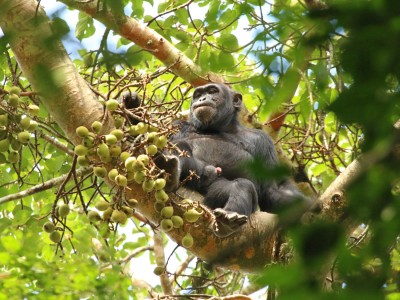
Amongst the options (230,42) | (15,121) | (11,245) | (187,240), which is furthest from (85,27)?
(11,245)

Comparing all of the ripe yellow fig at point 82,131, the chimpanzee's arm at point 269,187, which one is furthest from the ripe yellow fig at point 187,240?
the chimpanzee's arm at point 269,187

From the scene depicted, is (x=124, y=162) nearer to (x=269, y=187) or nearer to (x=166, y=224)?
→ (x=166, y=224)

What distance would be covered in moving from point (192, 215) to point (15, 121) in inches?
44.2

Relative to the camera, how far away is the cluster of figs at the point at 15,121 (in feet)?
11.7

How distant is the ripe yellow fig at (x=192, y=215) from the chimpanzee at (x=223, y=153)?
35.9 inches

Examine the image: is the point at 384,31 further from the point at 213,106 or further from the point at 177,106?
the point at 213,106

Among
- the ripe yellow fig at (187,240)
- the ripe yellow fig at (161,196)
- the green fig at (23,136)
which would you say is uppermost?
the green fig at (23,136)

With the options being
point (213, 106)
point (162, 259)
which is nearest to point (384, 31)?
point (213, 106)

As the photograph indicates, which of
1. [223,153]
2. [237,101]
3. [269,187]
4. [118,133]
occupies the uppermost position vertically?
[237,101]

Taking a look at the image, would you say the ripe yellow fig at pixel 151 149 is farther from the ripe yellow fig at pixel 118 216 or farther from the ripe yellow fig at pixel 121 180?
the ripe yellow fig at pixel 118 216

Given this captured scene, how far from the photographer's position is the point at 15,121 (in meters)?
3.62

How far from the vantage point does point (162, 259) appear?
6.36 m

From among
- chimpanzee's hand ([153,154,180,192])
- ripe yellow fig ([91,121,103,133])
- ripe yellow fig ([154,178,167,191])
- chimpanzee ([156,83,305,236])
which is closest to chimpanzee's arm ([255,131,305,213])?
chimpanzee ([156,83,305,236])

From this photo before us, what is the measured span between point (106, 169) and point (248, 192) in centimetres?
157
